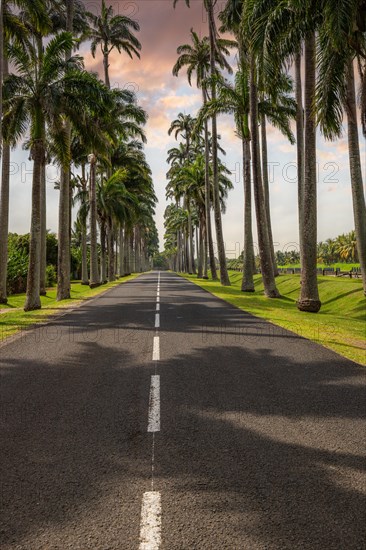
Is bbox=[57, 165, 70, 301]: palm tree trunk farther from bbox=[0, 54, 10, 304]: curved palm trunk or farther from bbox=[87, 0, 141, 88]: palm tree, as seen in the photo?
bbox=[87, 0, 141, 88]: palm tree

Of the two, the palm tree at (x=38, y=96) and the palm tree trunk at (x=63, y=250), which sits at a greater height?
the palm tree at (x=38, y=96)

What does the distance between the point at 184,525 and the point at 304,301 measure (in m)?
13.8

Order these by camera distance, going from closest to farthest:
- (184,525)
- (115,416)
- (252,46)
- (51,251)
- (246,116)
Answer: (184,525)
(115,416)
(252,46)
(246,116)
(51,251)

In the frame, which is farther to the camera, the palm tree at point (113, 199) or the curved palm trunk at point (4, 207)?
the palm tree at point (113, 199)

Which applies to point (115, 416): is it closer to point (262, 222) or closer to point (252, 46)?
point (252, 46)

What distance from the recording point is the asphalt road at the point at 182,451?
9.06ft

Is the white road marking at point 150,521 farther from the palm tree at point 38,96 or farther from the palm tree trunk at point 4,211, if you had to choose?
the palm tree trunk at point 4,211

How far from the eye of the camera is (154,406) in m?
5.07

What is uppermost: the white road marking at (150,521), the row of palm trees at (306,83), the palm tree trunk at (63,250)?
the row of palm trees at (306,83)

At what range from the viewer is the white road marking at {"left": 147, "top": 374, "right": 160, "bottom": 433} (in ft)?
14.6

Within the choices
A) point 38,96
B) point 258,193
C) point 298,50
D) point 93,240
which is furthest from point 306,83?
point 93,240

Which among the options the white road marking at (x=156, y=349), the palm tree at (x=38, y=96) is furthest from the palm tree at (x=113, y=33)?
the white road marking at (x=156, y=349)

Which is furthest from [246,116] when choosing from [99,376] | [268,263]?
[99,376]

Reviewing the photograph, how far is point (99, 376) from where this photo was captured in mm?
6434
